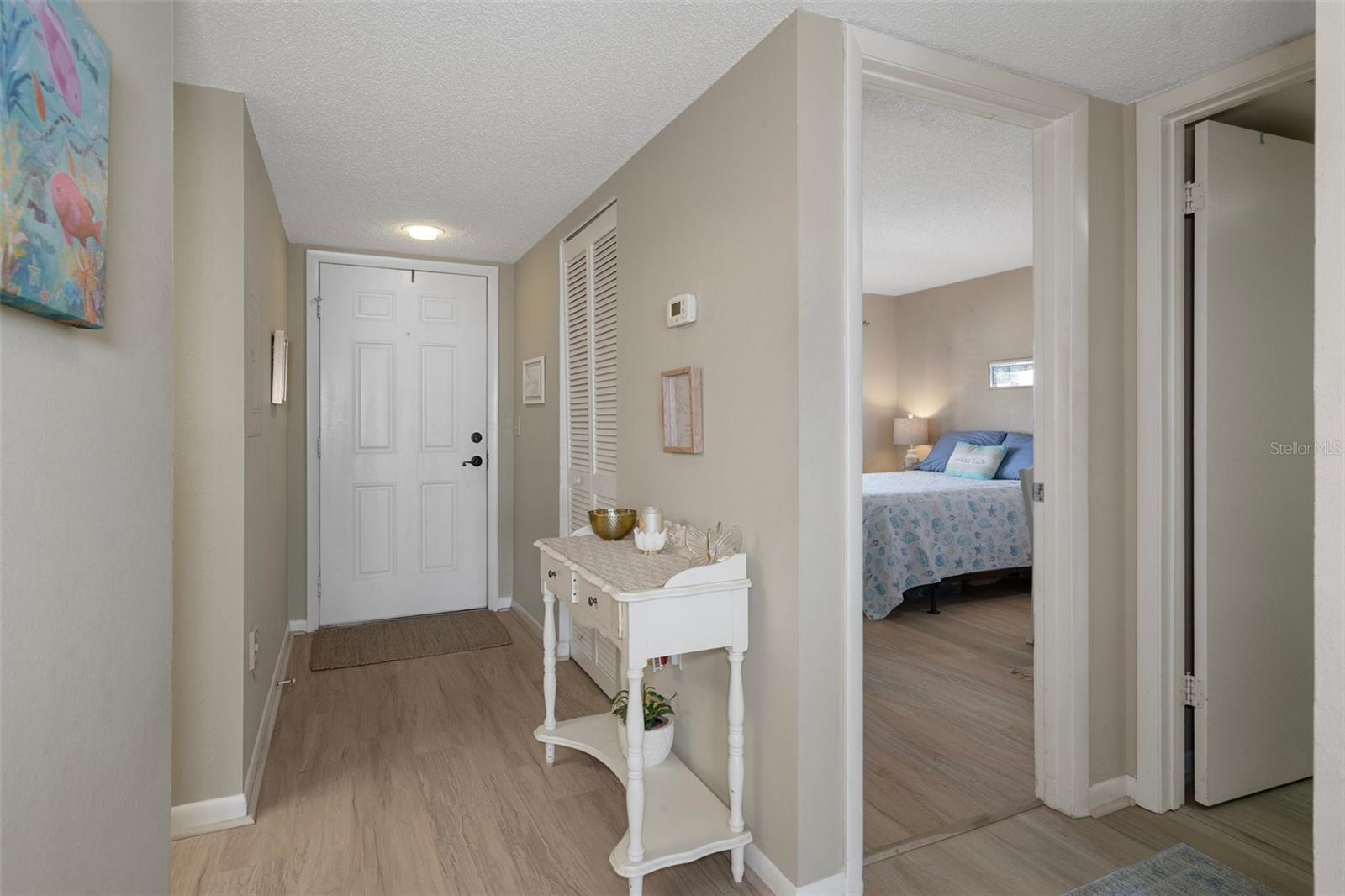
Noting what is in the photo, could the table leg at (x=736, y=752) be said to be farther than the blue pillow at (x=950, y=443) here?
No

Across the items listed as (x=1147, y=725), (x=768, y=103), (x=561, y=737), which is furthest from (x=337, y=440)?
(x=1147, y=725)

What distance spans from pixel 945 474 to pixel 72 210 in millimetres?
5868

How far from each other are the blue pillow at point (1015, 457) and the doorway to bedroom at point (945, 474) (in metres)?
0.01

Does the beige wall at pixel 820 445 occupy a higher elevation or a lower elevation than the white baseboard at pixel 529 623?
higher

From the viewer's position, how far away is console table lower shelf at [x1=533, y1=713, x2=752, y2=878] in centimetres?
190

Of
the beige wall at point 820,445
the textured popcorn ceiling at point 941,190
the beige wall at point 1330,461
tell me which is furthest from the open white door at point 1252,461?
the beige wall at point 820,445

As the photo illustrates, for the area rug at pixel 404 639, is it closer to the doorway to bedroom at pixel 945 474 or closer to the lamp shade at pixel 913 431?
the doorway to bedroom at pixel 945 474

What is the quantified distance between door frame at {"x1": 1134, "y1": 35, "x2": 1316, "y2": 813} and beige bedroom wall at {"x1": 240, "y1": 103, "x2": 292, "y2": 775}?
2.82 metres

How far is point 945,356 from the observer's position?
6.75 metres

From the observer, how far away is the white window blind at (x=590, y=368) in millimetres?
3145

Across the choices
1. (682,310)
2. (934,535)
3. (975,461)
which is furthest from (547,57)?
(975,461)

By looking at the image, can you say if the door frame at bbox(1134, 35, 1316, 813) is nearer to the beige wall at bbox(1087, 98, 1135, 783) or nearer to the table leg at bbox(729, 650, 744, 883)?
the beige wall at bbox(1087, 98, 1135, 783)

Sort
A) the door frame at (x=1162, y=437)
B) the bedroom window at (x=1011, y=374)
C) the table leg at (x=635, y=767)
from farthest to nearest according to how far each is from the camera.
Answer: the bedroom window at (x=1011, y=374) < the door frame at (x=1162, y=437) < the table leg at (x=635, y=767)

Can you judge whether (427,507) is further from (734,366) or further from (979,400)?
(979,400)
